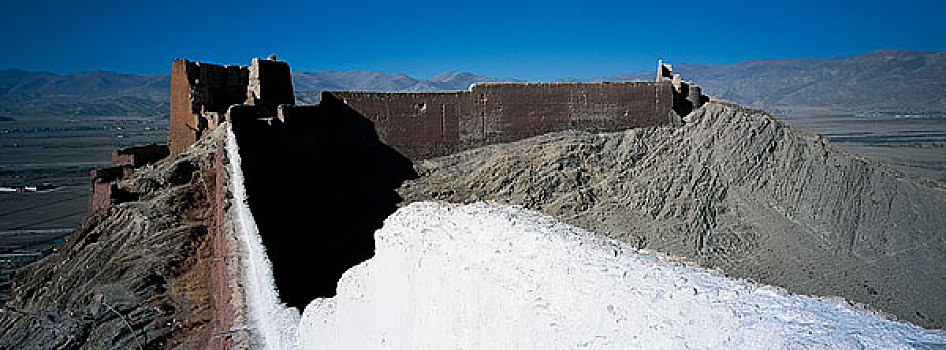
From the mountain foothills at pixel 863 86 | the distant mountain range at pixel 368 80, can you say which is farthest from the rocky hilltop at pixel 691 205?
the distant mountain range at pixel 368 80

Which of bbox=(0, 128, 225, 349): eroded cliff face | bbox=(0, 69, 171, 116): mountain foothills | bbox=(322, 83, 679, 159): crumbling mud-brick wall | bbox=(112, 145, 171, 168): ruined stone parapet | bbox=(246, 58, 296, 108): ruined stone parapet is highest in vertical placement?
bbox=(0, 69, 171, 116): mountain foothills

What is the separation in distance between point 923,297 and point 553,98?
890 centimetres

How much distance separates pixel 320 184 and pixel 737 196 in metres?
9.92

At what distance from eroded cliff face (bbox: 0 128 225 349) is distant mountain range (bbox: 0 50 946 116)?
99.3m

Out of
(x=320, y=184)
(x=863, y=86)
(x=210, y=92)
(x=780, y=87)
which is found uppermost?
(x=780, y=87)

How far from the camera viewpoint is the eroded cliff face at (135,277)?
21.3ft

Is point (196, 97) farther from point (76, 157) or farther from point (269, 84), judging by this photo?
point (76, 157)

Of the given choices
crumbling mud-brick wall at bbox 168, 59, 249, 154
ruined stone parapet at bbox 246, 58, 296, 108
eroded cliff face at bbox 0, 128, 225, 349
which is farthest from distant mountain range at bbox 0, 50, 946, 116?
eroded cliff face at bbox 0, 128, 225, 349

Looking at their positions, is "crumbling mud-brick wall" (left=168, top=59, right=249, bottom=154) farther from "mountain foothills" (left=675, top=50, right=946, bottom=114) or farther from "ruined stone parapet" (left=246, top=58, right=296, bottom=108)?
"mountain foothills" (left=675, top=50, right=946, bottom=114)

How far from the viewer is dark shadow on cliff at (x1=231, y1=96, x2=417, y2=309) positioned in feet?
34.5

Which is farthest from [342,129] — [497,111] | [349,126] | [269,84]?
[497,111]

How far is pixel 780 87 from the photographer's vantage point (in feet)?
514

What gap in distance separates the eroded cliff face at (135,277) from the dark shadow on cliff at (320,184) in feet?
3.21

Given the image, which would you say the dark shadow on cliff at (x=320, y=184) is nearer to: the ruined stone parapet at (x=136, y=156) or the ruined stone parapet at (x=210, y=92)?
the ruined stone parapet at (x=210, y=92)
